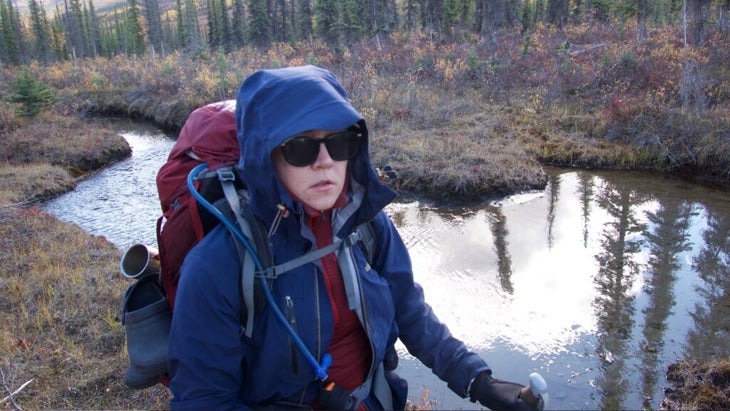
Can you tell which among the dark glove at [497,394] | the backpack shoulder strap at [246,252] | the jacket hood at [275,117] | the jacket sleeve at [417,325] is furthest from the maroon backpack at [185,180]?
the dark glove at [497,394]

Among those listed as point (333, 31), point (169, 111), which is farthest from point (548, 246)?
point (333, 31)

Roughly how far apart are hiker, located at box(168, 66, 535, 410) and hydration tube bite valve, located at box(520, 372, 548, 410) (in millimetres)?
35

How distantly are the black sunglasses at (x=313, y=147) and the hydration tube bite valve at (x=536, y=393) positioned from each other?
1.01 meters

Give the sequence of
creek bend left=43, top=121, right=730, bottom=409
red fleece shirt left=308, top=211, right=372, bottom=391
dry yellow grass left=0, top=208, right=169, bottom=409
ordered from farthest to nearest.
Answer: creek bend left=43, top=121, right=730, bottom=409
dry yellow grass left=0, top=208, right=169, bottom=409
red fleece shirt left=308, top=211, right=372, bottom=391

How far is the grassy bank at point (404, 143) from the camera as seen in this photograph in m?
4.16

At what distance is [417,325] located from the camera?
207cm

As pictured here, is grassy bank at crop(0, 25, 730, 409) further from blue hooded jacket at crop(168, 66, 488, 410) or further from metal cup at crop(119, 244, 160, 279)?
blue hooded jacket at crop(168, 66, 488, 410)

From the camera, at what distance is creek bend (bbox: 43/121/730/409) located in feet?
14.3

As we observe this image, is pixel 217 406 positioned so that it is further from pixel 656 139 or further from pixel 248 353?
pixel 656 139

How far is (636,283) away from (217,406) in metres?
5.69

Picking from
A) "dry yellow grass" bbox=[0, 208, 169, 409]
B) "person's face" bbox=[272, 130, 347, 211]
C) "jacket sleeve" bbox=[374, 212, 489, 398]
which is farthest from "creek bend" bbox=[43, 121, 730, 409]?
"person's face" bbox=[272, 130, 347, 211]

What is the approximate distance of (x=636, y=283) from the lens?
5.71 metres

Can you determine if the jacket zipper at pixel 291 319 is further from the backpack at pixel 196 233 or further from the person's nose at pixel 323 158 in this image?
the person's nose at pixel 323 158

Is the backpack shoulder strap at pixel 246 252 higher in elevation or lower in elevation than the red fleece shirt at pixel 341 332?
higher
